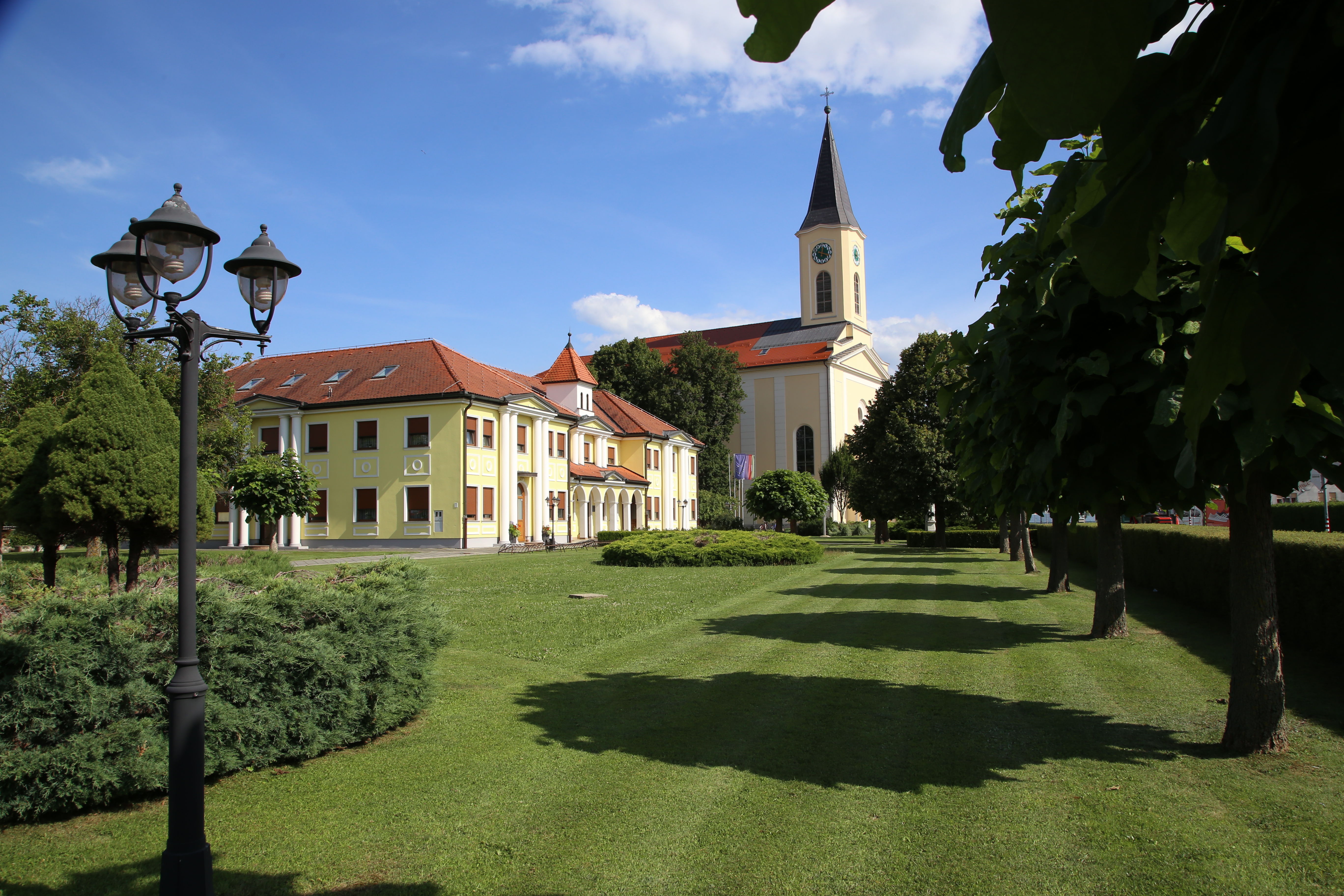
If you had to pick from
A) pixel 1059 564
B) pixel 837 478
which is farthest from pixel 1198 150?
pixel 837 478

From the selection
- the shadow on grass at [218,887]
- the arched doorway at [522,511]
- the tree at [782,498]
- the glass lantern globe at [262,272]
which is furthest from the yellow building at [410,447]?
the shadow on grass at [218,887]

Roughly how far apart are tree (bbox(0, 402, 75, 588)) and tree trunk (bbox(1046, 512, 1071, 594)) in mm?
18201

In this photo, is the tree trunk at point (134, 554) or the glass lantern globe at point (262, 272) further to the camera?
the tree trunk at point (134, 554)

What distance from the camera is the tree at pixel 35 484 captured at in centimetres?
1003

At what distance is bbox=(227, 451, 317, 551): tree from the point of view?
33.3m

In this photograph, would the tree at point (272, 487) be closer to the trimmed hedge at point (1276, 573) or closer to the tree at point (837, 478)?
the trimmed hedge at point (1276, 573)

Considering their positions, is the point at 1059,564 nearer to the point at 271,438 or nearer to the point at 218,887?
the point at 218,887

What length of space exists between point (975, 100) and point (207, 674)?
647 centimetres

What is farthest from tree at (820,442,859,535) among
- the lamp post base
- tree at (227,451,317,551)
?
the lamp post base

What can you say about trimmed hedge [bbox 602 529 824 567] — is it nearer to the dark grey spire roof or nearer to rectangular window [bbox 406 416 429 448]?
rectangular window [bbox 406 416 429 448]

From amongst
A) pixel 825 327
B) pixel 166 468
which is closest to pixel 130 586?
pixel 166 468

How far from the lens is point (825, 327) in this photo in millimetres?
77188

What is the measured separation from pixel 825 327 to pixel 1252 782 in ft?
241

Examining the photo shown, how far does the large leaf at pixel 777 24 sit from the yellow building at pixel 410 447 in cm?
4077
